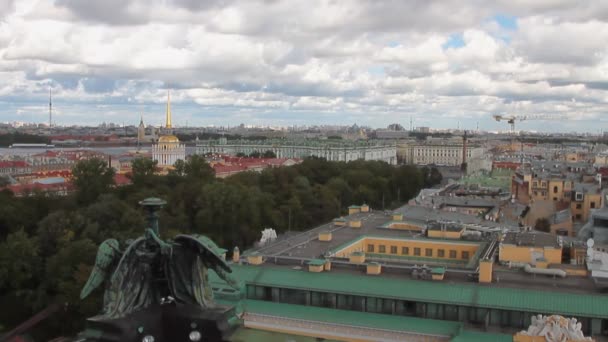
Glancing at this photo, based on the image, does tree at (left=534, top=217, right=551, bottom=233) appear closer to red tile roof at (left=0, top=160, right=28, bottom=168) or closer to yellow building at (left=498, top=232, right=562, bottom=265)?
yellow building at (left=498, top=232, right=562, bottom=265)

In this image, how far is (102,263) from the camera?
1333 centimetres

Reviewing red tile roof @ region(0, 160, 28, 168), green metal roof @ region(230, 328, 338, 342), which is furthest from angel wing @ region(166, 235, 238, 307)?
red tile roof @ region(0, 160, 28, 168)

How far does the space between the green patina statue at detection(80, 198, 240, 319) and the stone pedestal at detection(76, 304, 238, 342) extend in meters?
0.21

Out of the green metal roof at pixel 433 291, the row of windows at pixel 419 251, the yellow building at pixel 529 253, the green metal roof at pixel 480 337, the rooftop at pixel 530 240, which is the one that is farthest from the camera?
the row of windows at pixel 419 251

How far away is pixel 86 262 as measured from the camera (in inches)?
1612

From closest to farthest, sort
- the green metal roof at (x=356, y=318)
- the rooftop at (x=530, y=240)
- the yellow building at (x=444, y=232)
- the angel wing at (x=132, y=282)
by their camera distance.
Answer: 1. the angel wing at (x=132, y=282)
2. the green metal roof at (x=356, y=318)
3. the rooftop at (x=530, y=240)
4. the yellow building at (x=444, y=232)

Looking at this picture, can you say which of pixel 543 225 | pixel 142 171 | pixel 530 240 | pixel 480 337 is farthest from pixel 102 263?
pixel 142 171

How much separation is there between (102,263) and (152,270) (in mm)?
1068

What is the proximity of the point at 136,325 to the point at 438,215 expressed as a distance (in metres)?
41.3

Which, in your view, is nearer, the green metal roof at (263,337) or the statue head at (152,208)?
the statue head at (152,208)

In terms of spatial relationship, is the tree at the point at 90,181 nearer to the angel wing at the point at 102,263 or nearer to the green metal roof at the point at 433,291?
the green metal roof at the point at 433,291

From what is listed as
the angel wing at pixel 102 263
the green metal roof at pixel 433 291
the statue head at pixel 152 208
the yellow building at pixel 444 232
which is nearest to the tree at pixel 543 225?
the yellow building at pixel 444 232

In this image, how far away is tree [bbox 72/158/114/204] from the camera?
6256 cm

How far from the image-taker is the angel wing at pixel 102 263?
13309 millimetres
